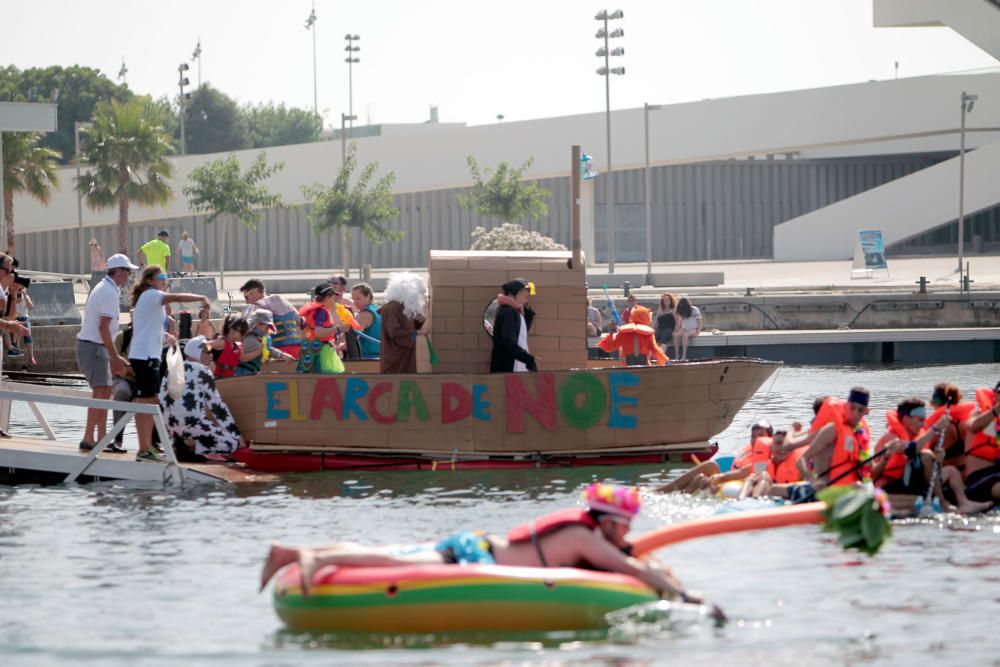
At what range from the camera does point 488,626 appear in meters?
10.2

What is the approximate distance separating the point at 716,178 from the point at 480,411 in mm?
58074

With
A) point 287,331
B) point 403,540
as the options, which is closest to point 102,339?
point 287,331

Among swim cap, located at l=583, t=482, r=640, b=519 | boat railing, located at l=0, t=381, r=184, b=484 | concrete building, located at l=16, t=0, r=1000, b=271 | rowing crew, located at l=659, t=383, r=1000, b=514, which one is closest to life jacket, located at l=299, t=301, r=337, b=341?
boat railing, located at l=0, t=381, r=184, b=484

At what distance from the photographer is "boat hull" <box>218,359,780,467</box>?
53.8 ft

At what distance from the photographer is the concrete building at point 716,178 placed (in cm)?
6309

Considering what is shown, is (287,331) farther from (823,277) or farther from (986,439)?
(823,277)

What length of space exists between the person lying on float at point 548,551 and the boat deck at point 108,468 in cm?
575

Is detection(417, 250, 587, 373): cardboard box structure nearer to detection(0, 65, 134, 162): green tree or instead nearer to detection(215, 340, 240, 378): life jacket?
detection(215, 340, 240, 378): life jacket

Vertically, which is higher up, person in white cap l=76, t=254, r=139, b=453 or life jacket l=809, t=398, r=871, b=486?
person in white cap l=76, t=254, r=139, b=453

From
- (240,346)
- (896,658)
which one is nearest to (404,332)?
(240,346)

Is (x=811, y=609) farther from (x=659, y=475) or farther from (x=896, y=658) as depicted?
(x=659, y=475)

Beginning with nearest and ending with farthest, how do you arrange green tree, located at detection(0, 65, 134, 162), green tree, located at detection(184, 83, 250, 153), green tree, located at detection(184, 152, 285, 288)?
green tree, located at detection(184, 152, 285, 288), green tree, located at detection(0, 65, 134, 162), green tree, located at detection(184, 83, 250, 153)

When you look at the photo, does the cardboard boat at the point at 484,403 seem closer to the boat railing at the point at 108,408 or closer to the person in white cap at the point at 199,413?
the person in white cap at the point at 199,413

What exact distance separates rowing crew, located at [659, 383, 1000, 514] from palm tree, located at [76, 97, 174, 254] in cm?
4343
